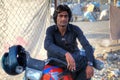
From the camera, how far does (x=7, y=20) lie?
19.6 ft

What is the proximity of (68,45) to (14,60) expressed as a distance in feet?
2.72

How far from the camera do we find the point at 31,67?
3521 mm

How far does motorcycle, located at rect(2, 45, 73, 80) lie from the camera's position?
11.4 ft

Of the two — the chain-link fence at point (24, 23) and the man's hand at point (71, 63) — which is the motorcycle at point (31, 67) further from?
the chain-link fence at point (24, 23)

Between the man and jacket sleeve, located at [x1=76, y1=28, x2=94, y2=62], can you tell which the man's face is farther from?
jacket sleeve, located at [x1=76, y1=28, x2=94, y2=62]

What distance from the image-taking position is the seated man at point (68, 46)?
3646mm

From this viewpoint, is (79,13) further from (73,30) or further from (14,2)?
(73,30)

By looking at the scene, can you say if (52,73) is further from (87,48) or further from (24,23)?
(24,23)

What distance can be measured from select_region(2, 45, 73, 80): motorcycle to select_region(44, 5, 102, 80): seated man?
86 mm

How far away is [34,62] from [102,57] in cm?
539

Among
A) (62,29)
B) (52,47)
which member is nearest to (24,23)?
(62,29)

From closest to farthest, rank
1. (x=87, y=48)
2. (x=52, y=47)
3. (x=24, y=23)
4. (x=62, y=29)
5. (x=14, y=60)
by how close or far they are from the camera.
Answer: (x=14, y=60) → (x=52, y=47) → (x=87, y=48) → (x=62, y=29) → (x=24, y=23)

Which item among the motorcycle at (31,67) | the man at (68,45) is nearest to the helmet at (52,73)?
the motorcycle at (31,67)

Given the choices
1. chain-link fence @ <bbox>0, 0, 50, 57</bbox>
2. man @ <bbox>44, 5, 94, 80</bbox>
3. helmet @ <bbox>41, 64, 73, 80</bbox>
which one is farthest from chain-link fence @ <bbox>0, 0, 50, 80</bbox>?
helmet @ <bbox>41, 64, 73, 80</bbox>
